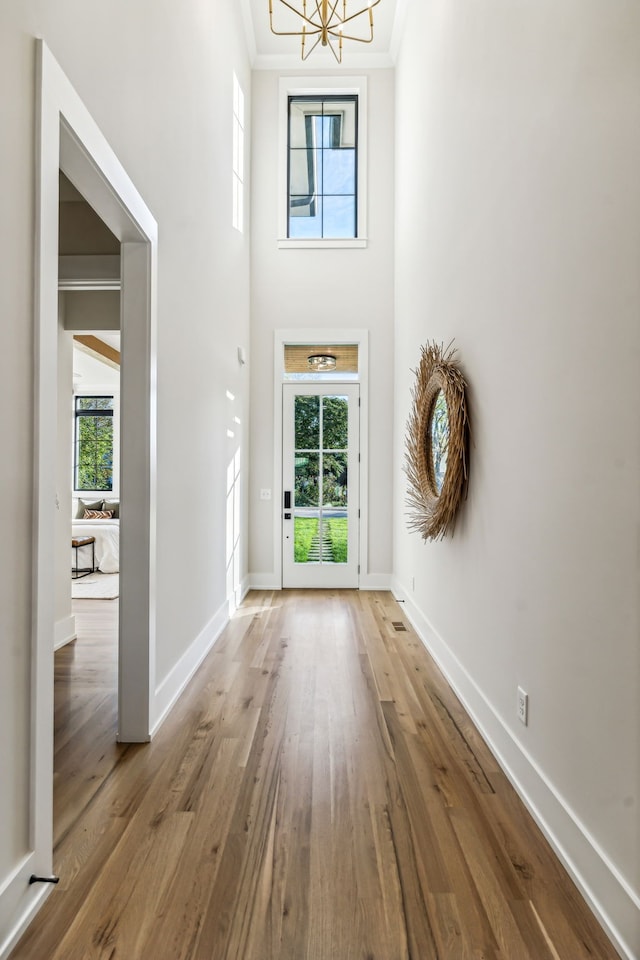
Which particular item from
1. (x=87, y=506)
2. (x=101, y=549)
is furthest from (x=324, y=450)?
(x=87, y=506)

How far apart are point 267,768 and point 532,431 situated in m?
1.66

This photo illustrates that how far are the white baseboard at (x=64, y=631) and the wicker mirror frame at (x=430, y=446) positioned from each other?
2.53 meters

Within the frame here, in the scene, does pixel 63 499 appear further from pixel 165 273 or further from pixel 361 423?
pixel 361 423

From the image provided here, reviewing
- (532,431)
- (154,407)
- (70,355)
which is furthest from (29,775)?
(70,355)

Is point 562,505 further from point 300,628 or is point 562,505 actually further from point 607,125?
point 300,628

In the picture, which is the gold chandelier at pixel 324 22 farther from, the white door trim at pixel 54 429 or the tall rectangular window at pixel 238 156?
the white door trim at pixel 54 429

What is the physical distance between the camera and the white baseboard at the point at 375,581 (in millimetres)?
5500

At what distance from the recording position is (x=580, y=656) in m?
1.60

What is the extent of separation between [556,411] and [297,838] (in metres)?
1.62

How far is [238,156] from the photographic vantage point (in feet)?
16.0

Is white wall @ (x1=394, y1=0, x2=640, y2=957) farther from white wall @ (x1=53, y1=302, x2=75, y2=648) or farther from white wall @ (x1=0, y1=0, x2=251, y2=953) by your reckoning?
white wall @ (x1=53, y1=302, x2=75, y2=648)

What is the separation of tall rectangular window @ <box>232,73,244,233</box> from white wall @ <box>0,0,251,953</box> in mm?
181

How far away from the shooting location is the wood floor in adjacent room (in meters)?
1.38

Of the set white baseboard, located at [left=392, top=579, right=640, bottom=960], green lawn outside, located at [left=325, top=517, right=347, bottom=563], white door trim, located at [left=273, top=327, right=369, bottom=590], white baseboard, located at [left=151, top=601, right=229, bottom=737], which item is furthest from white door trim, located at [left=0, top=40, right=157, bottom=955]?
green lawn outside, located at [left=325, top=517, right=347, bottom=563]
